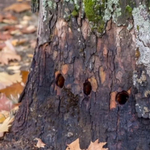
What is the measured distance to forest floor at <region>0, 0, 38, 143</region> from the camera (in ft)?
10.6

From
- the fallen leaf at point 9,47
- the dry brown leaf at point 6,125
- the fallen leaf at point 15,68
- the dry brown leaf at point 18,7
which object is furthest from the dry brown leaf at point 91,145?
the dry brown leaf at point 18,7

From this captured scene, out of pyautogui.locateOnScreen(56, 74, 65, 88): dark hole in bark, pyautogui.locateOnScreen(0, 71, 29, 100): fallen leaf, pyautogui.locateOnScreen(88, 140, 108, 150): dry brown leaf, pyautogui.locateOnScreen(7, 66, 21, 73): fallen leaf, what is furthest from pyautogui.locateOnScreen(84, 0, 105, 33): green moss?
pyautogui.locateOnScreen(7, 66, 21, 73): fallen leaf

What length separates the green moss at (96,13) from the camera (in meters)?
2.27

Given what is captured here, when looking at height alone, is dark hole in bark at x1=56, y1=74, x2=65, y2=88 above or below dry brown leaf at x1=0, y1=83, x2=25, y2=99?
above

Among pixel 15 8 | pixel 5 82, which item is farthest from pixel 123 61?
pixel 15 8

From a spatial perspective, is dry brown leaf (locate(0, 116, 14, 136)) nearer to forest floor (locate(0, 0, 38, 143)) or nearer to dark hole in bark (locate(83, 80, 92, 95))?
forest floor (locate(0, 0, 38, 143))

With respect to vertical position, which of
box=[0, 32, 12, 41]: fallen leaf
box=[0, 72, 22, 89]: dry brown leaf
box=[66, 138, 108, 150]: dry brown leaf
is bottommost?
box=[66, 138, 108, 150]: dry brown leaf

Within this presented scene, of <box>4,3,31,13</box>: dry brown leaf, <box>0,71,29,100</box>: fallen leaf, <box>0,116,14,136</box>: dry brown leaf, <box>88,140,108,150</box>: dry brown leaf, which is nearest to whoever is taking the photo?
<box>88,140,108,150</box>: dry brown leaf

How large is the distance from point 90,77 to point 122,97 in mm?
227

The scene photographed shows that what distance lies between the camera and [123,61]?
90.4 inches

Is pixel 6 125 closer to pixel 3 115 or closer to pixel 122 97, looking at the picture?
pixel 3 115

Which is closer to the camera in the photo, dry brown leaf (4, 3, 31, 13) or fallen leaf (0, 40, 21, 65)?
fallen leaf (0, 40, 21, 65)

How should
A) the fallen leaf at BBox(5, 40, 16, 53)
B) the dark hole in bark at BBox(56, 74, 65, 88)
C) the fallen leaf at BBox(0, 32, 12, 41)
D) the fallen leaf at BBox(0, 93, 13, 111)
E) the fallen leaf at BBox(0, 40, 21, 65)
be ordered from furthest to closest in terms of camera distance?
the fallen leaf at BBox(0, 32, 12, 41) → the fallen leaf at BBox(5, 40, 16, 53) → the fallen leaf at BBox(0, 40, 21, 65) → the fallen leaf at BBox(0, 93, 13, 111) → the dark hole in bark at BBox(56, 74, 65, 88)

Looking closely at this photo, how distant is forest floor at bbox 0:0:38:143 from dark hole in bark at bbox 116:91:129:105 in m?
0.87
